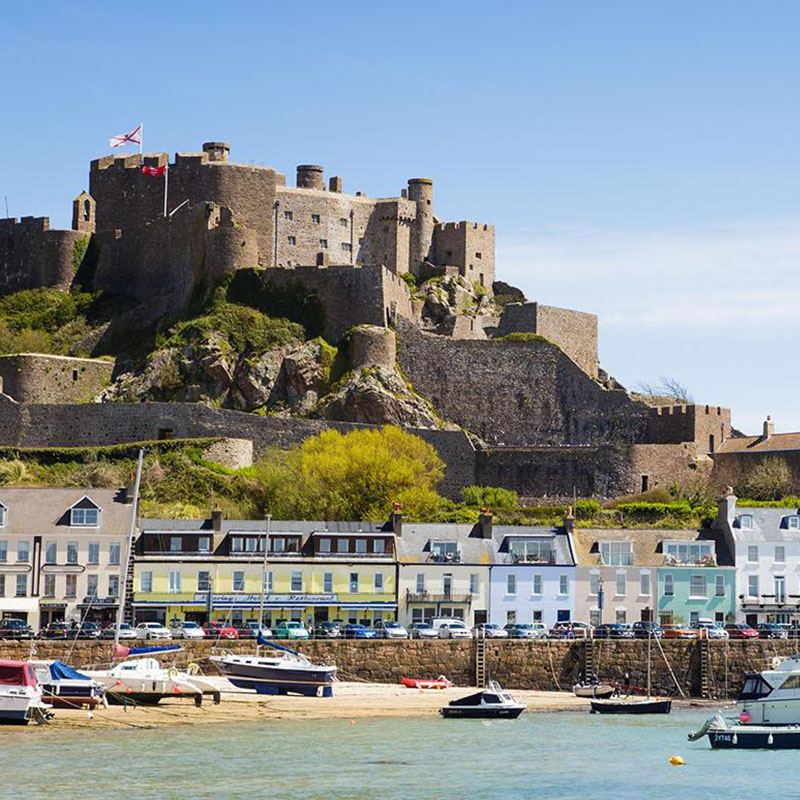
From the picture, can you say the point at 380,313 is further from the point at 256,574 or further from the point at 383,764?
the point at 383,764

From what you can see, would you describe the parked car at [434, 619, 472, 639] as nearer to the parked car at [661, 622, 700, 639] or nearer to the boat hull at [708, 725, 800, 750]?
the parked car at [661, 622, 700, 639]

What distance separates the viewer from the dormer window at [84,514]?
2506 inches

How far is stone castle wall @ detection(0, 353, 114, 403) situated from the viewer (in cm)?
8456

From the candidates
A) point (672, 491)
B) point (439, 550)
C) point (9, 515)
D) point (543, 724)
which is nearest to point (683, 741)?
point (543, 724)

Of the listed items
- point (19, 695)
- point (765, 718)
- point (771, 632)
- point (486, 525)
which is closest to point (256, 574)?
point (486, 525)

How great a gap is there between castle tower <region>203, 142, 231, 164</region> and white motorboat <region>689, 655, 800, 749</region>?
53.4 m

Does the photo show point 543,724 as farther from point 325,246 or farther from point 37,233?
point 37,233

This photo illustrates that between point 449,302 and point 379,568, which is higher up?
point 449,302

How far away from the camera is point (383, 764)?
1716 inches

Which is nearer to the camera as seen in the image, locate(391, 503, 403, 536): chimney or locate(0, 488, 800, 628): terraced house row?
locate(0, 488, 800, 628): terraced house row

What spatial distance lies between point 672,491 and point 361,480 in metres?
14.1

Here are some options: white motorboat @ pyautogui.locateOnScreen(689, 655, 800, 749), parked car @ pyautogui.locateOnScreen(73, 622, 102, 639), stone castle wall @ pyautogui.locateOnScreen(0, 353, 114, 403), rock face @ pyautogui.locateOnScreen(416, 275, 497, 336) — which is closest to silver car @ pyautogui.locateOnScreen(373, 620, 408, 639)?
parked car @ pyautogui.locateOnScreen(73, 622, 102, 639)

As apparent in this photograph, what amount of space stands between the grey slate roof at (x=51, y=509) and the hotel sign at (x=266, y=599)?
3.88 meters

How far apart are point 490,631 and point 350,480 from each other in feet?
51.8
